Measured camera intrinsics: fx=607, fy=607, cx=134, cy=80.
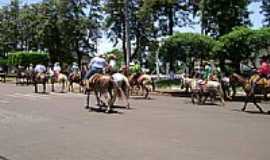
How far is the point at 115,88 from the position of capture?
2167 cm

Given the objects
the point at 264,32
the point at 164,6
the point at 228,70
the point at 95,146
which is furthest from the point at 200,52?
the point at 95,146

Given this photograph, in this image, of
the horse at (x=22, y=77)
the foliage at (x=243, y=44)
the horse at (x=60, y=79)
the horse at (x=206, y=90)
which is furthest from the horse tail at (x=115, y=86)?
the horse at (x=22, y=77)

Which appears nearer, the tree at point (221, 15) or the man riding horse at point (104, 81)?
the man riding horse at point (104, 81)

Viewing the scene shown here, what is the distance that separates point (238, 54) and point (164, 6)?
65.4 ft

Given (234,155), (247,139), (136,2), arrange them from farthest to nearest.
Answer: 1. (136,2)
2. (247,139)
3. (234,155)

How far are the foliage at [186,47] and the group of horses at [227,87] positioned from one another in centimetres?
398

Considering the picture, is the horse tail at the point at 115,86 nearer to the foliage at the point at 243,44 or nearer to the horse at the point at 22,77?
the foliage at the point at 243,44

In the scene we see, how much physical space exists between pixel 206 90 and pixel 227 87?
468 centimetres

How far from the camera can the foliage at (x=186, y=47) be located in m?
36.7

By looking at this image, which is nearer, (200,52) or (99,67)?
(99,67)

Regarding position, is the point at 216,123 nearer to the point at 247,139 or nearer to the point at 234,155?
the point at 247,139

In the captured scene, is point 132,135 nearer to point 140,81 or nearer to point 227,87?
point 140,81

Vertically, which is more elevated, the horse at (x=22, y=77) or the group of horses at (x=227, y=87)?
the horse at (x=22, y=77)

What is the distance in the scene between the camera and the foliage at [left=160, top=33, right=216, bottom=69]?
120ft
